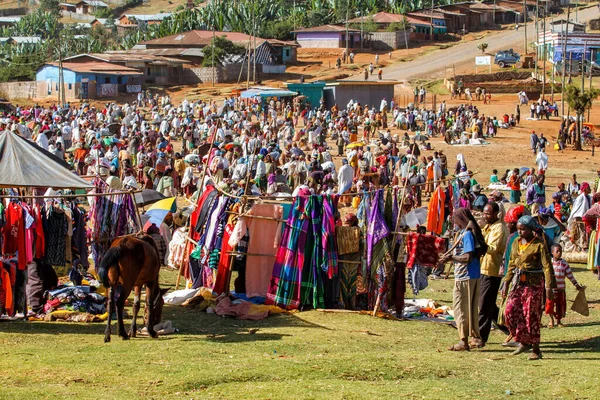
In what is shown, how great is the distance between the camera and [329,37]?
88000 mm

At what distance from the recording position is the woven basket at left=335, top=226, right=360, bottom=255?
14.1 meters

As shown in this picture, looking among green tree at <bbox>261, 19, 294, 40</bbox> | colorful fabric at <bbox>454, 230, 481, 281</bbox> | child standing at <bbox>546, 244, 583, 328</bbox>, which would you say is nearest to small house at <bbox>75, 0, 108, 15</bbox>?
green tree at <bbox>261, 19, 294, 40</bbox>

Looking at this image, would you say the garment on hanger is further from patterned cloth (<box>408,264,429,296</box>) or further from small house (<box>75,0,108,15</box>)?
small house (<box>75,0,108,15</box>)

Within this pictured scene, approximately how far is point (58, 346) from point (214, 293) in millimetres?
3582

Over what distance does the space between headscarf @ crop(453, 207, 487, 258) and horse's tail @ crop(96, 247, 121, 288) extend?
4.06m

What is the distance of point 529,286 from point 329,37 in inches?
3082

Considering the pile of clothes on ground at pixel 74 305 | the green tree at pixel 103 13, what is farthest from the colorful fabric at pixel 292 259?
the green tree at pixel 103 13

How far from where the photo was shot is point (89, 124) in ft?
132

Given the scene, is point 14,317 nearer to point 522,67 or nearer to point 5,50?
point 522,67

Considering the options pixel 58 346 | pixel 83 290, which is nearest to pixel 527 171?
pixel 83 290

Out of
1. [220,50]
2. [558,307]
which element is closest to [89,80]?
[220,50]

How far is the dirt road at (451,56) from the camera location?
75.6 m

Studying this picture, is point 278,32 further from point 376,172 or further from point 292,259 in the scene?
point 292,259

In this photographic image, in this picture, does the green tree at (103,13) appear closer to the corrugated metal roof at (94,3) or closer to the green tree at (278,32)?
the corrugated metal roof at (94,3)
